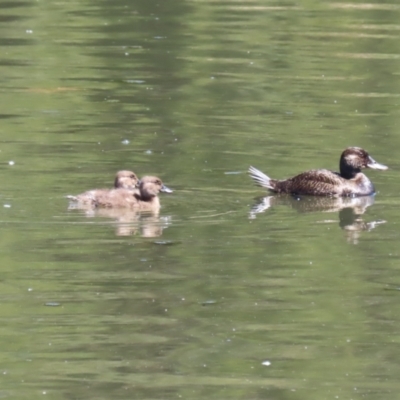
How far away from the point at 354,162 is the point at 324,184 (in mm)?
484

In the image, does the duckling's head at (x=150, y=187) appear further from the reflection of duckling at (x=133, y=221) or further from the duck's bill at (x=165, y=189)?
the reflection of duckling at (x=133, y=221)

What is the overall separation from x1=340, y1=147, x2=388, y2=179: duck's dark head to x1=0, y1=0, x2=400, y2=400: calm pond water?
0.25m

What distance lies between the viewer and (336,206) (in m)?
11.0

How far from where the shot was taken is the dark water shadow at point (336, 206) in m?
10.1

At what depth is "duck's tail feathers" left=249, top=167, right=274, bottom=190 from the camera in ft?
36.1

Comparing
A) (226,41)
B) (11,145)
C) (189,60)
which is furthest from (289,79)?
(11,145)

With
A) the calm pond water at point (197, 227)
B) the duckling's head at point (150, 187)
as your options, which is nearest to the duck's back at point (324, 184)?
the calm pond water at point (197, 227)

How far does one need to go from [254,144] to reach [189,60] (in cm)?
494

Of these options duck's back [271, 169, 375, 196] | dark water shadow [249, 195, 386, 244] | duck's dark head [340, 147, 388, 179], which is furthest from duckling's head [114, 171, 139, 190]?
duck's dark head [340, 147, 388, 179]

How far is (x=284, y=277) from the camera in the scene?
27.8 feet

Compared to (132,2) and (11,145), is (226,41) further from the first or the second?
(11,145)

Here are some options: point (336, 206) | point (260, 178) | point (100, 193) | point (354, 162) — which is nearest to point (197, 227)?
point (100, 193)

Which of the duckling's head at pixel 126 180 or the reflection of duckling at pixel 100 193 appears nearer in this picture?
the reflection of duckling at pixel 100 193

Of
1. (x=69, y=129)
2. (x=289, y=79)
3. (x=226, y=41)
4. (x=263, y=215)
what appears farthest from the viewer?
(x=226, y=41)
